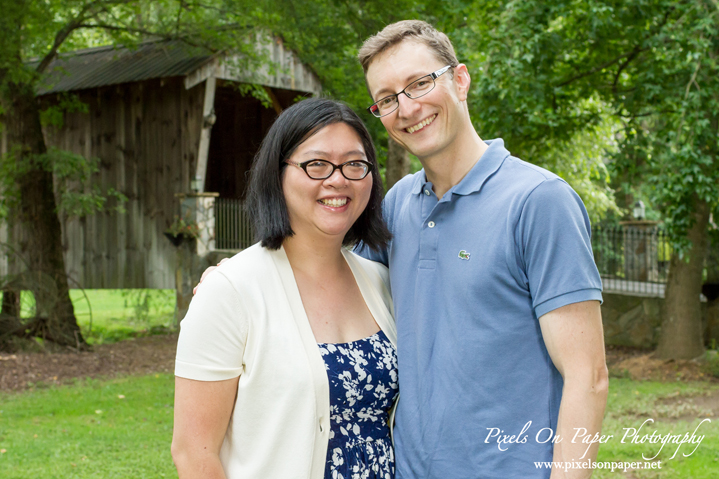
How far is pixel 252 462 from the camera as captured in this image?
2252 mm

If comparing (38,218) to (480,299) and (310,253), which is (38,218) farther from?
(480,299)

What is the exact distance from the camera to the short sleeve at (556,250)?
2088mm

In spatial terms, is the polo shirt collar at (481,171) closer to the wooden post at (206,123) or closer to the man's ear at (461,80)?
the man's ear at (461,80)

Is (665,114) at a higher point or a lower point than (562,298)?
higher

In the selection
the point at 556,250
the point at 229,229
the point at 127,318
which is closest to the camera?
the point at 556,250

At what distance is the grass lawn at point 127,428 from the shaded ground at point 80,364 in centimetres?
52

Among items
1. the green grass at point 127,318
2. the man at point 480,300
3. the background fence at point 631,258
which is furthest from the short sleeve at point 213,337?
the background fence at point 631,258

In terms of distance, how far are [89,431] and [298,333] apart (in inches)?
216

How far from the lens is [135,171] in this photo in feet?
49.7

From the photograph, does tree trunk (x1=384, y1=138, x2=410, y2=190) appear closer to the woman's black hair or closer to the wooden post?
the wooden post

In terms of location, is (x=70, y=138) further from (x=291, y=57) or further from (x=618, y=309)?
(x=618, y=309)

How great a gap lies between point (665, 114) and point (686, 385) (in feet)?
11.4

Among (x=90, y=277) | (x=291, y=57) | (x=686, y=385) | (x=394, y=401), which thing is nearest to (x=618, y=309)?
(x=686, y=385)

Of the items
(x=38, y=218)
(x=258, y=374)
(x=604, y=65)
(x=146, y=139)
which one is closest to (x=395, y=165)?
(x=604, y=65)
